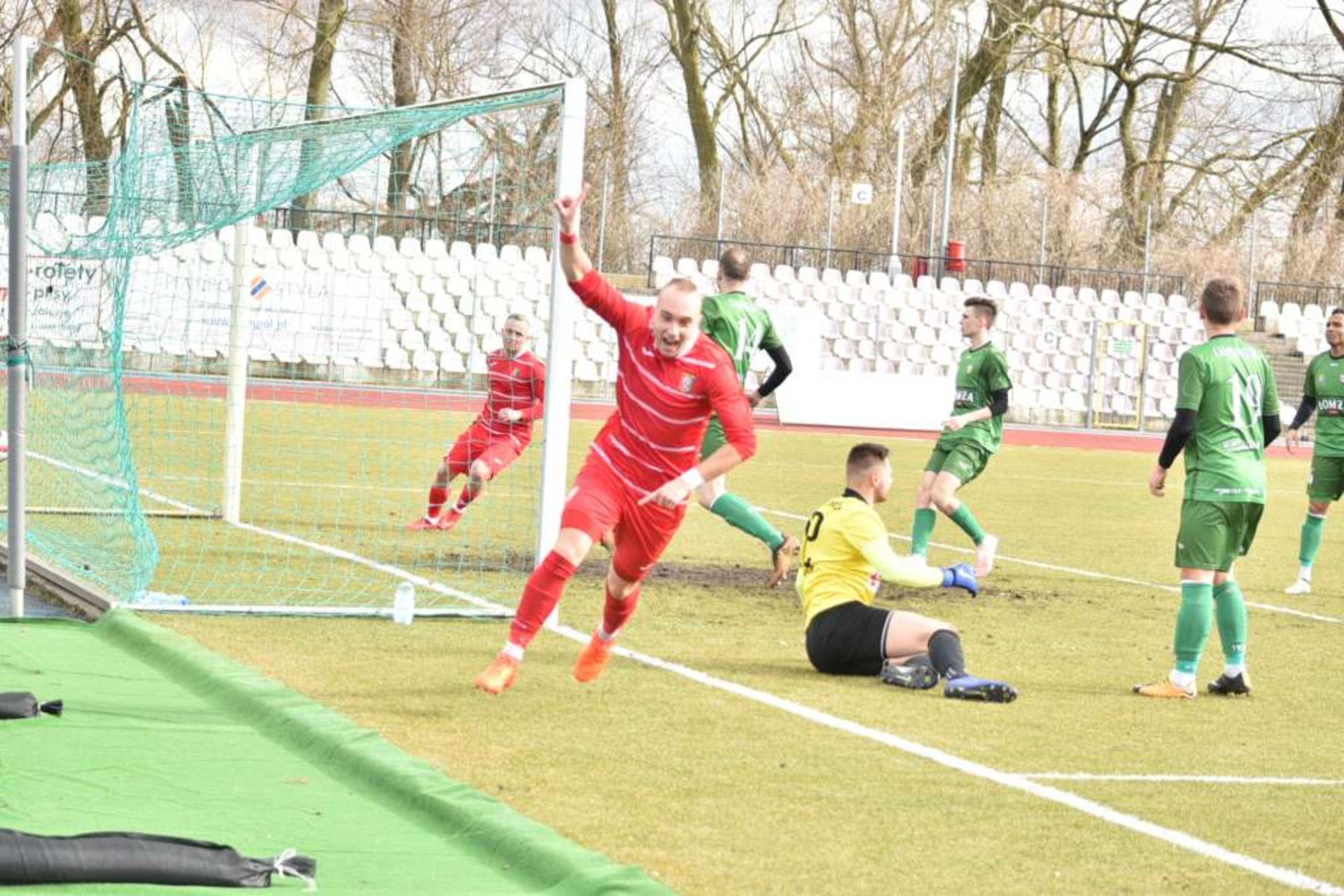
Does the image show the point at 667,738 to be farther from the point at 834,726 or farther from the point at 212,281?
the point at 212,281

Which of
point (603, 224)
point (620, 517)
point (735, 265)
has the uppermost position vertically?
point (603, 224)

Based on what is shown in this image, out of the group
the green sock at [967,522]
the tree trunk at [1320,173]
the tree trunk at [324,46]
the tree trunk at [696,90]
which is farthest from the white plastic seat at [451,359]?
the tree trunk at [1320,173]

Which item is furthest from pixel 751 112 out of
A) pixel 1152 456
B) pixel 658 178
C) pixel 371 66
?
pixel 1152 456

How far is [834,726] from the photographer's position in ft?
24.3

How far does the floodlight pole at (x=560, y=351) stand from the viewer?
9.48 meters

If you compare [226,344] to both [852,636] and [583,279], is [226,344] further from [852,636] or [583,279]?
[583,279]

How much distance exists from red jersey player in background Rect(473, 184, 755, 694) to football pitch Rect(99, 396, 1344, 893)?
0.54 metres

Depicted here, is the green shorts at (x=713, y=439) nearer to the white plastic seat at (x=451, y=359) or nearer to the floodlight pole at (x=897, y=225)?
the white plastic seat at (x=451, y=359)

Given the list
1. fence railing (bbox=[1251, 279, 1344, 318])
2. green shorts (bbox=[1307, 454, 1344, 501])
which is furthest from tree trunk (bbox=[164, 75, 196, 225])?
fence railing (bbox=[1251, 279, 1344, 318])

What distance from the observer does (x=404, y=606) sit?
952 cm

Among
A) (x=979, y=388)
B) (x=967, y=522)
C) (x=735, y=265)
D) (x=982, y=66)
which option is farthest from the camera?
(x=982, y=66)

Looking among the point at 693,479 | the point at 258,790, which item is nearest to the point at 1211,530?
the point at 693,479

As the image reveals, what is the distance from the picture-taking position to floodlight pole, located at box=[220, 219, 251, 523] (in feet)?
43.3

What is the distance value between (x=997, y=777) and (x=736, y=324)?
5.35 meters
